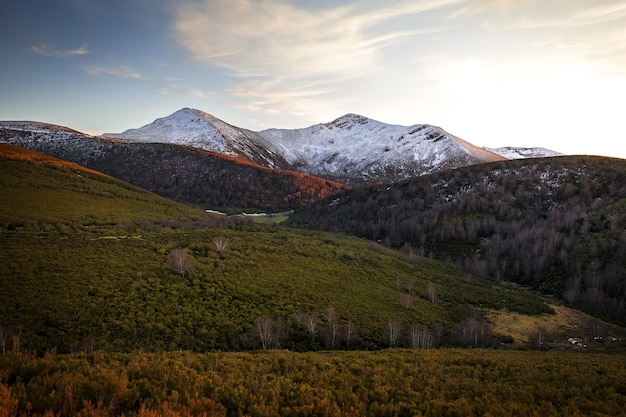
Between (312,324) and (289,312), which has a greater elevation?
(312,324)

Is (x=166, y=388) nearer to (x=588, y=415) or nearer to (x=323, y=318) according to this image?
(x=588, y=415)

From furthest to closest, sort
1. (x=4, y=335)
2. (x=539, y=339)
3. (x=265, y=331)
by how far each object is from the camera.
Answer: (x=539, y=339) < (x=265, y=331) < (x=4, y=335)

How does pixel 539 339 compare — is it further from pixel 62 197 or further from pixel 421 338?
pixel 62 197

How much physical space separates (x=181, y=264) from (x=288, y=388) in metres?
36.1

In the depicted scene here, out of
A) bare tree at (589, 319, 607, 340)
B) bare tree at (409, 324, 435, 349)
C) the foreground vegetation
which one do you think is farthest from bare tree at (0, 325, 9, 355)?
bare tree at (589, 319, 607, 340)

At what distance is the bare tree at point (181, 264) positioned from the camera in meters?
45.8

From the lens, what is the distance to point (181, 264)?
151ft

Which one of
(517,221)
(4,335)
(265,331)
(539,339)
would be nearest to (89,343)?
(4,335)

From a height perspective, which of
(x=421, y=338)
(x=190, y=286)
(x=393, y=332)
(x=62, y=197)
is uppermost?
(x=62, y=197)

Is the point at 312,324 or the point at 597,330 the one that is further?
the point at 597,330

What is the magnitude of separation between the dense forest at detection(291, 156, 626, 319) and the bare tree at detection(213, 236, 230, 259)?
202 feet

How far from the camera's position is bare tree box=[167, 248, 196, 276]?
45.8 meters

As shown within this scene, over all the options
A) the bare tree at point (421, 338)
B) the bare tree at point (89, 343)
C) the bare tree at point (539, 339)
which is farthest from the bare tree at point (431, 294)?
the bare tree at point (89, 343)

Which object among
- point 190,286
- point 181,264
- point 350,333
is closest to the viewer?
point 350,333
